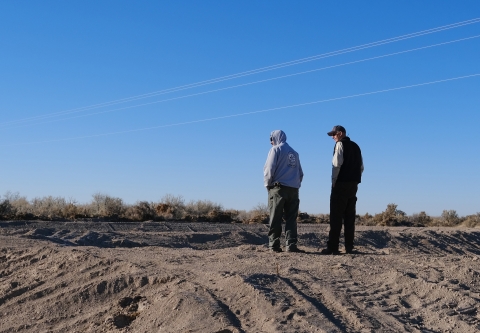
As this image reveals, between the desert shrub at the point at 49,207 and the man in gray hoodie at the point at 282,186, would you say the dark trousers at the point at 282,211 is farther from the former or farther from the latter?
the desert shrub at the point at 49,207

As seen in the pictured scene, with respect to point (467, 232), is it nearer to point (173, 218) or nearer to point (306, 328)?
point (173, 218)

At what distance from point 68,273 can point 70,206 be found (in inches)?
530

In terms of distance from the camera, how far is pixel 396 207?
29.2 meters

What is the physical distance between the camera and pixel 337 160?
388 inches

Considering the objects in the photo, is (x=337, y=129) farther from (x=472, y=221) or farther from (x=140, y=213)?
(x=472, y=221)

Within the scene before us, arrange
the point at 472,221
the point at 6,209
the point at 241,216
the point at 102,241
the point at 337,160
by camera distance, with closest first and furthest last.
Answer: the point at 337,160 < the point at 102,241 < the point at 6,209 < the point at 241,216 < the point at 472,221

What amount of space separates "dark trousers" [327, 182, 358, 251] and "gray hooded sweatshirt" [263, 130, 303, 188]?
0.66m

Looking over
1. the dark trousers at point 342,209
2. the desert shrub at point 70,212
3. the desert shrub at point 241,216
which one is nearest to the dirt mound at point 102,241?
the dark trousers at point 342,209

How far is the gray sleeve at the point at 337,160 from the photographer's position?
9844mm

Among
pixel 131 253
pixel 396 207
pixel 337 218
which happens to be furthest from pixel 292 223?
pixel 396 207

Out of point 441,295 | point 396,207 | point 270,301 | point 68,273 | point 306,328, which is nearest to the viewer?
point 306,328

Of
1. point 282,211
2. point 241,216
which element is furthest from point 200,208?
point 282,211

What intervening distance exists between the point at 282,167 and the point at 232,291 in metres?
3.60

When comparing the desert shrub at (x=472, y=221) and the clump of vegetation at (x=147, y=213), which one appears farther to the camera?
the desert shrub at (x=472, y=221)
